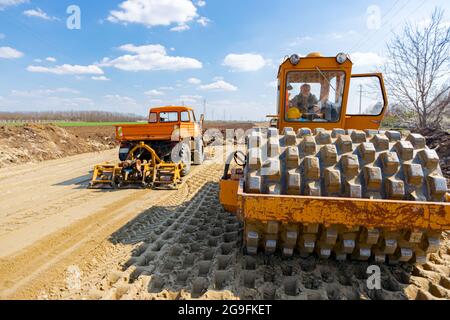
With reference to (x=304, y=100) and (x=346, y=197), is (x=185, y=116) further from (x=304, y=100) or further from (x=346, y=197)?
(x=346, y=197)

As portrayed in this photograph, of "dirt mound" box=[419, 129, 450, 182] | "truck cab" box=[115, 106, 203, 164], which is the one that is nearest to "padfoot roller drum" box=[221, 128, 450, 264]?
"dirt mound" box=[419, 129, 450, 182]

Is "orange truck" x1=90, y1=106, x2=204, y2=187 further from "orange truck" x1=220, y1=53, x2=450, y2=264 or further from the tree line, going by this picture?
the tree line

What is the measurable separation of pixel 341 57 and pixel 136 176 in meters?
5.57

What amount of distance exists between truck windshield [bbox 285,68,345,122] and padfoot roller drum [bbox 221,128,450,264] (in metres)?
1.56

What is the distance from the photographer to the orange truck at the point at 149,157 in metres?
6.90

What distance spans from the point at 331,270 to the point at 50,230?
13.1 feet

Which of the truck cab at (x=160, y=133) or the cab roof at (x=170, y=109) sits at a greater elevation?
the cab roof at (x=170, y=109)

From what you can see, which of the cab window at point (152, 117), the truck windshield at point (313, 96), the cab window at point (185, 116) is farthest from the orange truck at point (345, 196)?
the cab window at point (152, 117)

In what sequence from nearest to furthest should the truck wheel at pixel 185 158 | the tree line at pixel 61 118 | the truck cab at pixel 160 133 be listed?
1. the truck cab at pixel 160 133
2. the truck wheel at pixel 185 158
3. the tree line at pixel 61 118

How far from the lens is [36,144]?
41.9ft

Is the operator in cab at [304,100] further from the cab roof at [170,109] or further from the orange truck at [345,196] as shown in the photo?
the cab roof at [170,109]

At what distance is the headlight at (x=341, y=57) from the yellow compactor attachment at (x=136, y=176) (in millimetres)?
4657

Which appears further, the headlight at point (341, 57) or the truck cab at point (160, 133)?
the truck cab at point (160, 133)
